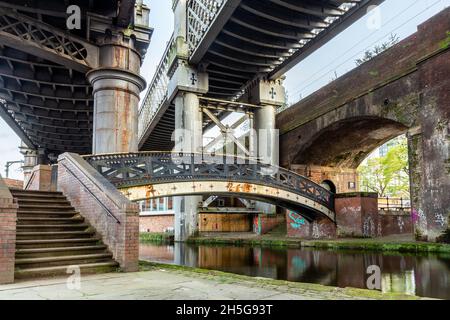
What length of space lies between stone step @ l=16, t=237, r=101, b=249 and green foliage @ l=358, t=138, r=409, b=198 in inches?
1109

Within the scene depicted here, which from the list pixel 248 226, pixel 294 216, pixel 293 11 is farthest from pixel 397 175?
pixel 293 11

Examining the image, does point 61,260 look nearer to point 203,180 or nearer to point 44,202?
point 44,202

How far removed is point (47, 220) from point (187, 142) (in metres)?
15.3

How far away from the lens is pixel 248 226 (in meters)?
30.4

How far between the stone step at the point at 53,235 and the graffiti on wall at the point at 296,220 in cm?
1459

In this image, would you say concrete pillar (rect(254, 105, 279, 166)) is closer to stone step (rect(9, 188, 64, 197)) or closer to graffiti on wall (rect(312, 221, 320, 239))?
graffiti on wall (rect(312, 221, 320, 239))

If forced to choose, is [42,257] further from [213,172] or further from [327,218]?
[327,218]

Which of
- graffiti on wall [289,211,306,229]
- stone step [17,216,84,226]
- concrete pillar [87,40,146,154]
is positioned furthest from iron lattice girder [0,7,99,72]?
graffiti on wall [289,211,306,229]

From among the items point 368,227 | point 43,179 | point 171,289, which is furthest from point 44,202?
point 368,227

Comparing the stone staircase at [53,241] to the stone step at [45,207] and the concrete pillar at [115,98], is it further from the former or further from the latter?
the concrete pillar at [115,98]

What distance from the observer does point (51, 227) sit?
8.00 metres

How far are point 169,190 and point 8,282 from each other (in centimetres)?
813

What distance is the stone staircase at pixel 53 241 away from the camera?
21.9 feet

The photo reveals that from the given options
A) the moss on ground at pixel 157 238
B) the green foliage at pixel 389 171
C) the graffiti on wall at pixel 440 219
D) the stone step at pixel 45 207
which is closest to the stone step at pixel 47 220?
the stone step at pixel 45 207
